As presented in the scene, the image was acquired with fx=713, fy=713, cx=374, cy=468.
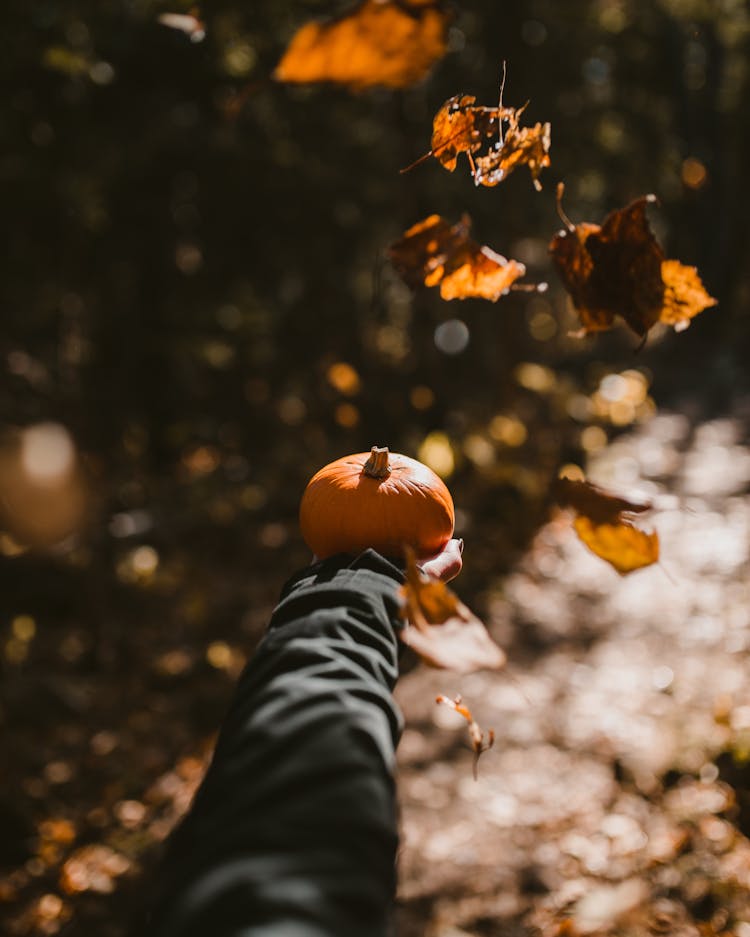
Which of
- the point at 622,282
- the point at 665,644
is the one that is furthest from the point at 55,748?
the point at 622,282

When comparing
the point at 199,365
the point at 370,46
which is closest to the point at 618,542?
the point at 370,46

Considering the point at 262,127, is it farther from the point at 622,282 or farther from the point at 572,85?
the point at 622,282

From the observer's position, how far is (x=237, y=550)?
6.66 metres

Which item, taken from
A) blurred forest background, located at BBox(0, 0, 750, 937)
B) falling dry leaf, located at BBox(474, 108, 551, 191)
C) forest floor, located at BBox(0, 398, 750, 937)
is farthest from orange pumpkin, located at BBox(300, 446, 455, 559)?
blurred forest background, located at BBox(0, 0, 750, 937)

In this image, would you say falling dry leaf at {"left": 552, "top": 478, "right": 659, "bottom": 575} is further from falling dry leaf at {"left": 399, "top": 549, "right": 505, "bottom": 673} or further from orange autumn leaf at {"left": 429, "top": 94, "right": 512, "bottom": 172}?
orange autumn leaf at {"left": 429, "top": 94, "right": 512, "bottom": 172}

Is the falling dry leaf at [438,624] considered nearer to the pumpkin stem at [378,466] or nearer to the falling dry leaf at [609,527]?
the falling dry leaf at [609,527]

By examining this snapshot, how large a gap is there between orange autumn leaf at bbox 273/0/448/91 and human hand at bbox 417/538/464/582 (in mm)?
1058

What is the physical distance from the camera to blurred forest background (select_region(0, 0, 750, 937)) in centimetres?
421

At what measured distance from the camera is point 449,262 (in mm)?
1684

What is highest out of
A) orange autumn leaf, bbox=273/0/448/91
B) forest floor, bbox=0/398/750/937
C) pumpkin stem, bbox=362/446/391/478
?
orange autumn leaf, bbox=273/0/448/91

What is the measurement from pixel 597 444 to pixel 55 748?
20.2ft

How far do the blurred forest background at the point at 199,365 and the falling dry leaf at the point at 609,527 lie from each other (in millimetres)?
1957

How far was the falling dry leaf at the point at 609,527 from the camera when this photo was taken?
1.51 m

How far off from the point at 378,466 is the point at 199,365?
6298mm
